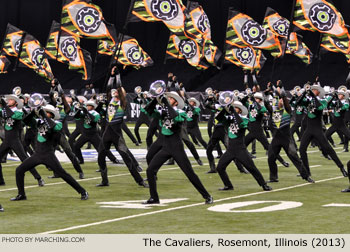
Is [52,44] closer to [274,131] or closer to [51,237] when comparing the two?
[274,131]

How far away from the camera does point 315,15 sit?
24766 millimetres

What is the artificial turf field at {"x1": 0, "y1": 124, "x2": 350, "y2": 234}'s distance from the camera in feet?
35.0

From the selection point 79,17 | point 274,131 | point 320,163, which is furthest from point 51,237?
point 79,17

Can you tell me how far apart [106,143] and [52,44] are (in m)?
18.7

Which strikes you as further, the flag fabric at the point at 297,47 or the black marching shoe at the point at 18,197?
the flag fabric at the point at 297,47

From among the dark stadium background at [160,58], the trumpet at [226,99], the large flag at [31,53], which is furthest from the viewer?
the dark stadium background at [160,58]

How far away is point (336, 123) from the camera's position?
72.6 feet

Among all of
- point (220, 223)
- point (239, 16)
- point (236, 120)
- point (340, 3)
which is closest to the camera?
point (220, 223)

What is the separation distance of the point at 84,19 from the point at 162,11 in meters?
3.94

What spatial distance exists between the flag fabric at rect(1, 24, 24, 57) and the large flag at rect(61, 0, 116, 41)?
25.5 ft

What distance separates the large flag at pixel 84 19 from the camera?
90.0 ft

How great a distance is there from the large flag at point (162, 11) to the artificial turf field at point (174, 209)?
7.08 m

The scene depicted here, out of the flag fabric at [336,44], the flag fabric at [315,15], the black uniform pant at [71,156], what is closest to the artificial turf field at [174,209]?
the black uniform pant at [71,156]

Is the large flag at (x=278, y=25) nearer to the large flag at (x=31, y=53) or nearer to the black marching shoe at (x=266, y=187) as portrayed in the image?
the large flag at (x=31, y=53)
